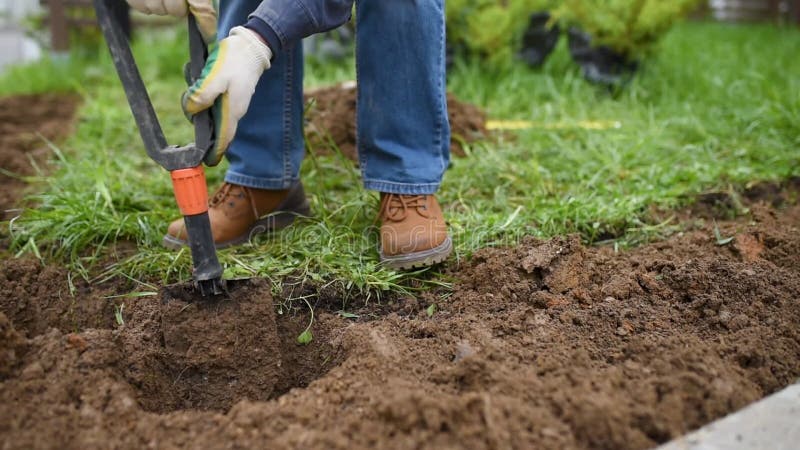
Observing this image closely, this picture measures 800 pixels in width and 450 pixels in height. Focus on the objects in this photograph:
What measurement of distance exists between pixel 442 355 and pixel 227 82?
78cm

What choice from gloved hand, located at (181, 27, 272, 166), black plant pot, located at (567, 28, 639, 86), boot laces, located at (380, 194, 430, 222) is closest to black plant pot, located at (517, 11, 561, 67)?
black plant pot, located at (567, 28, 639, 86)

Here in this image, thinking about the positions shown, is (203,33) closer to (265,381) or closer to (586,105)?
(265,381)

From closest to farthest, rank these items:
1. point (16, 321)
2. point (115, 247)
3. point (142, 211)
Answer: point (16, 321)
point (115, 247)
point (142, 211)

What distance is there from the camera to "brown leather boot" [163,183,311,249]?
2.17 metres

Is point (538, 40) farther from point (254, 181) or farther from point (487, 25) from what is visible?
point (254, 181)

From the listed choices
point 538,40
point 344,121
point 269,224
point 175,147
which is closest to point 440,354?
point 175,147

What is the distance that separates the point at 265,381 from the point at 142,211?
1045mm

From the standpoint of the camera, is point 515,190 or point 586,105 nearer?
point 515,190

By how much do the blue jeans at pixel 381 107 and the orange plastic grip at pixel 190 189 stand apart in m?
0.43

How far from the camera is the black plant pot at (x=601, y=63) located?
4258 mm

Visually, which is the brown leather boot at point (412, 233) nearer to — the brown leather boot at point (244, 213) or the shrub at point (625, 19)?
the brown leather boot at point (244, 213)

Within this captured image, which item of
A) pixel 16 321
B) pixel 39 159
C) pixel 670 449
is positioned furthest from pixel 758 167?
pixel 39 159

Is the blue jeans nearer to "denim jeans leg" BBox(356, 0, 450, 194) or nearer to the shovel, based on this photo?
"denim jeans leg" BBox(356, 0, 450, 194)

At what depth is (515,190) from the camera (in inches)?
105
